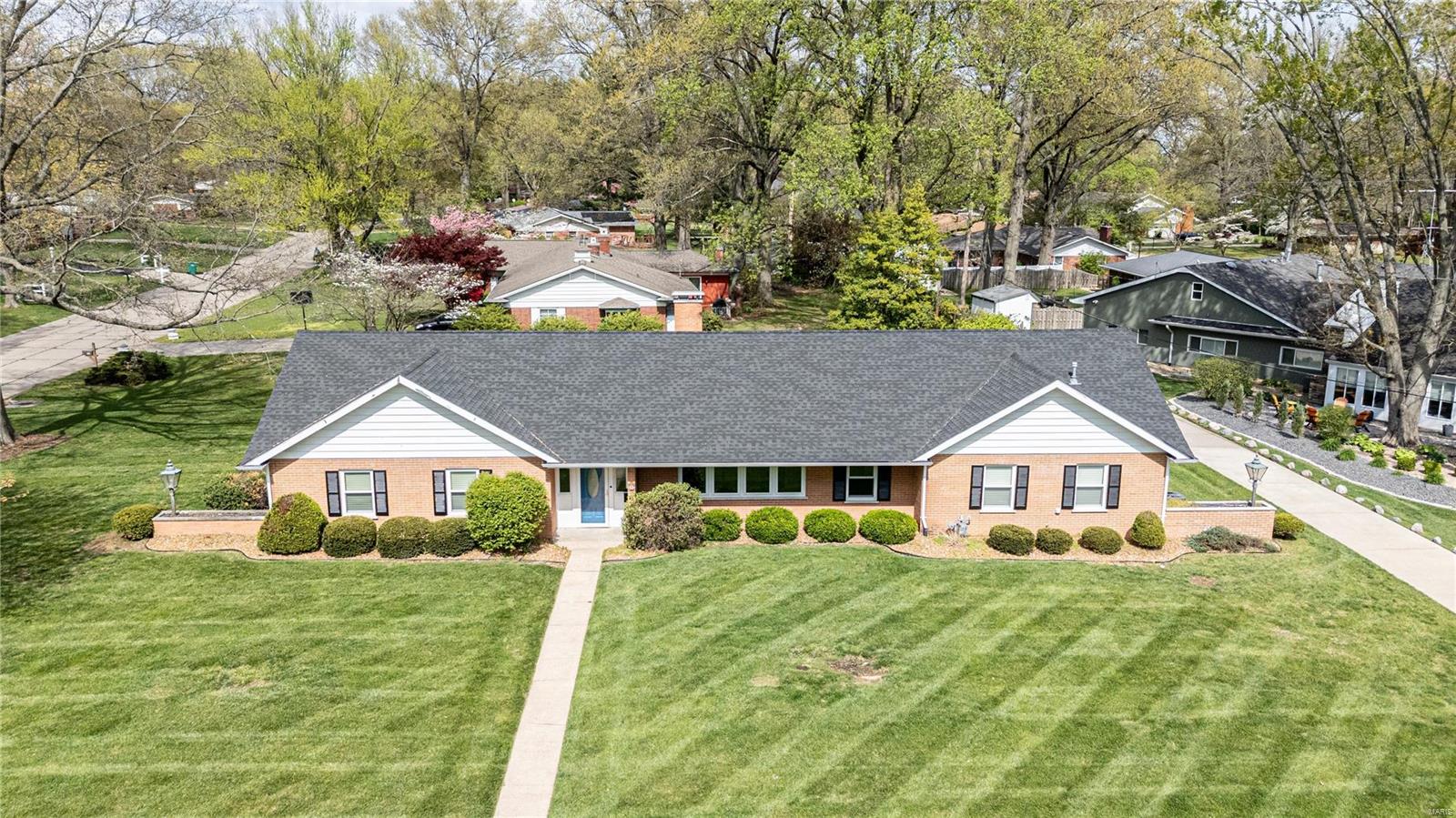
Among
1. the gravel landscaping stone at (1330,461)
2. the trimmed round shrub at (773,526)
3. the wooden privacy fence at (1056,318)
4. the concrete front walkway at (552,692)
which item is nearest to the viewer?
the concrete front walkway at (552,692)

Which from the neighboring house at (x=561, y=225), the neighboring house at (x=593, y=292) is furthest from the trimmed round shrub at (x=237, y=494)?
the neighboring house at (x=561, y=225)

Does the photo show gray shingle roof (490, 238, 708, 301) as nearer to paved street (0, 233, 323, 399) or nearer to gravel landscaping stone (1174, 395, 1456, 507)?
paved street (0, 233, 323, 399)

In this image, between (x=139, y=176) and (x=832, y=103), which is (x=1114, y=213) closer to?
(x=832, y=103)

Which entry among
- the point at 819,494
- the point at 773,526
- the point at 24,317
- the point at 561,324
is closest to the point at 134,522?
the point at 773,526

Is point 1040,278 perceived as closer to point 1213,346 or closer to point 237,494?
point 1213,346

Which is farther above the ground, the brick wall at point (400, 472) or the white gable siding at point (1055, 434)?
the white gable siding at point (1055, 434)

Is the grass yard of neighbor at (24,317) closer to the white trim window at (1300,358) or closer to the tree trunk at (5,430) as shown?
the tree trunk at (5,430)
